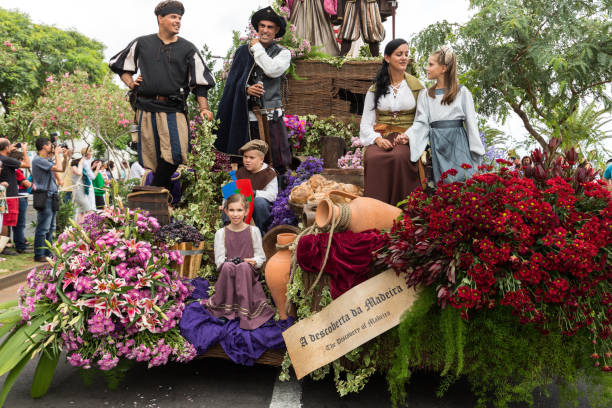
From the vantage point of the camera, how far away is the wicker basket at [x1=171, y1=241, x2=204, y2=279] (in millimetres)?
4638

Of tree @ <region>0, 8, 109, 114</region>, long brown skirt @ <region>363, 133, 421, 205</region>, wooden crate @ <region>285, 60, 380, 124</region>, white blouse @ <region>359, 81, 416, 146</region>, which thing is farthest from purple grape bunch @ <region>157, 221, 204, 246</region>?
tree @ <region>0, 8, 109, 114</region>

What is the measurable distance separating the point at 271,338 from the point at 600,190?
2285 mm

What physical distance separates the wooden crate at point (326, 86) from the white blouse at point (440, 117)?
337 centimetres

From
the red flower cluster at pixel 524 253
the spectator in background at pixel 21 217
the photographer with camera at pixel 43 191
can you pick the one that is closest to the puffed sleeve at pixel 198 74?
the red flower cluster at pixel 524 253

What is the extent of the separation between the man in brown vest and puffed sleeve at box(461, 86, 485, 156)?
2130mm

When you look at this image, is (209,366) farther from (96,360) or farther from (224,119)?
(224,119)

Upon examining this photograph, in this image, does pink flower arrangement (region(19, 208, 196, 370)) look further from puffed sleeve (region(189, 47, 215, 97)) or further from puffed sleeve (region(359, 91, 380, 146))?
puffed sleeve (region(359, 91, 380, 146))

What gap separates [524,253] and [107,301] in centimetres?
261

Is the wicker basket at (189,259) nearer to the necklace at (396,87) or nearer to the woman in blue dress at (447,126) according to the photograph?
the woman in blue dress at (447,126)

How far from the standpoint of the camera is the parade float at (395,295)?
2.75 metres

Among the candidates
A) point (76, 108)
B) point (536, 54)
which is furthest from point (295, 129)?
point (76, 108)

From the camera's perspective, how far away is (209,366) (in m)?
4.08

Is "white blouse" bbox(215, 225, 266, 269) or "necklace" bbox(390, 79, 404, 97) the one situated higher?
"necklace" bbox(390, 79, 404, 97)

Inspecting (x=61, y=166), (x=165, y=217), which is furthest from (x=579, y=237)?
(x=61, y=166)
